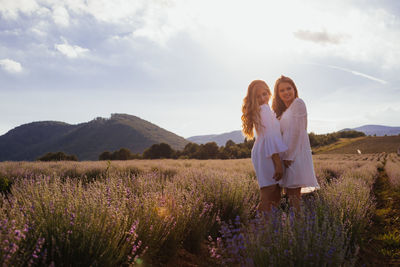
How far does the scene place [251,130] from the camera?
309 cm

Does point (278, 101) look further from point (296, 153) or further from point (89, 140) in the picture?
point (89, 140)

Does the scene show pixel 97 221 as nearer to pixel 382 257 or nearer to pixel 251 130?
pixel 251 130

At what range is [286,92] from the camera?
3.16 metres

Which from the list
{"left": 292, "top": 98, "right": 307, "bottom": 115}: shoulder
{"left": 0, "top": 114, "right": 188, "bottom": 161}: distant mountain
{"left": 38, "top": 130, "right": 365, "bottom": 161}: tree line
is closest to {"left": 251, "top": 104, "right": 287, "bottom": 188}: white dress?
{"left": 292, "top": 98, "right": 307, "bottom": 115}: shoulder

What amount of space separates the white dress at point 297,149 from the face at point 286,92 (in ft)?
0.95

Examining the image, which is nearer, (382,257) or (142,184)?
(382,257)

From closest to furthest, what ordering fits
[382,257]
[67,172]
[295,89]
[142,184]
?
[382,257], [295,89], [142,184], [67,172]

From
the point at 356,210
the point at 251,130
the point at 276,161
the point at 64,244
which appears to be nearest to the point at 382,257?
the point at 356,210

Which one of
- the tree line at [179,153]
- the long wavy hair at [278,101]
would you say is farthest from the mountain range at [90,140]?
the long wavy hair at [278,101]

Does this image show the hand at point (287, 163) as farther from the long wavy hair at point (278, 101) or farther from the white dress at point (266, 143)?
the long wavy hair at point (278, 101)

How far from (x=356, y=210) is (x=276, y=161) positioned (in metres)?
1.67

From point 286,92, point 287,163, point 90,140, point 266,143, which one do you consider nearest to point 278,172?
point 287,163

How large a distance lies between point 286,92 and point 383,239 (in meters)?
2.52

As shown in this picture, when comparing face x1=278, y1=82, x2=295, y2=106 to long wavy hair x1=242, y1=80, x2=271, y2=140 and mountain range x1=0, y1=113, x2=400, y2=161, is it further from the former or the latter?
mountain range x1=0, y1=113, x2=400, y2=161
